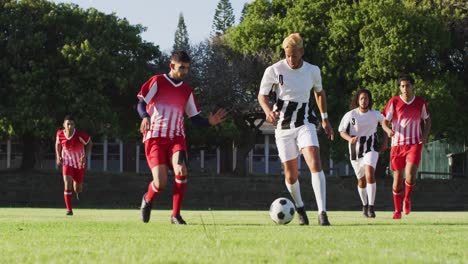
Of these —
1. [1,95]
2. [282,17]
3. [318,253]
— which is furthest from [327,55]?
[318,253]

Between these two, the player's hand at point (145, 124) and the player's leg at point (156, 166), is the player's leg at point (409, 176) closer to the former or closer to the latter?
the player's leg at point (156, 166)

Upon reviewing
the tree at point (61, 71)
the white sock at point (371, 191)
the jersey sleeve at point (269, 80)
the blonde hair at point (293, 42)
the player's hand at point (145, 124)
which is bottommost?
the white sock at point (371, 191)

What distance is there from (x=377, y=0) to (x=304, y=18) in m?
4.02

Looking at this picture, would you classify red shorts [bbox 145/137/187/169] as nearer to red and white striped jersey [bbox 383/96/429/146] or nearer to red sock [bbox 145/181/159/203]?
red sock [bbox 145/181/159/203]

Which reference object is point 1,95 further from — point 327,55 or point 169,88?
point 169,88

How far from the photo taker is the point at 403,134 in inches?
688

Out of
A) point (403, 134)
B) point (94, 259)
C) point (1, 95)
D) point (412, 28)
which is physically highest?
point (412, 28)

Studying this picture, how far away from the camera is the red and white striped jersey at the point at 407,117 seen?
17375 mm

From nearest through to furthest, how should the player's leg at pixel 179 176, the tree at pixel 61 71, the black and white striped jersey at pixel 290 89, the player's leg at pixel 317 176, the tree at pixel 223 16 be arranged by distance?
the player's leg at pixel 317 176, the black and white striped jersey at pixel 290 89, the player's leg at pixel 179 176, the tree at pixel 61 71, the tree at pixel 223 16

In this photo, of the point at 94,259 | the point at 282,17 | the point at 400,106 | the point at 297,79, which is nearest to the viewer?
the point at 94,259

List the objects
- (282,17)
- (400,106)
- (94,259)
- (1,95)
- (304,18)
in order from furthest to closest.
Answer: (282,17) → (304,18) → (1,95) → (400,106) → (94,259)

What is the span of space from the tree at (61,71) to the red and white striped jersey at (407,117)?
29560mm

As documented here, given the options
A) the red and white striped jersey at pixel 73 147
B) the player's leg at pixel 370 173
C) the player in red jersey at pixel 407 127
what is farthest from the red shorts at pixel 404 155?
the red and white striped jersey at pixel 73 147

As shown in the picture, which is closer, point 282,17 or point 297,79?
point 297,79
